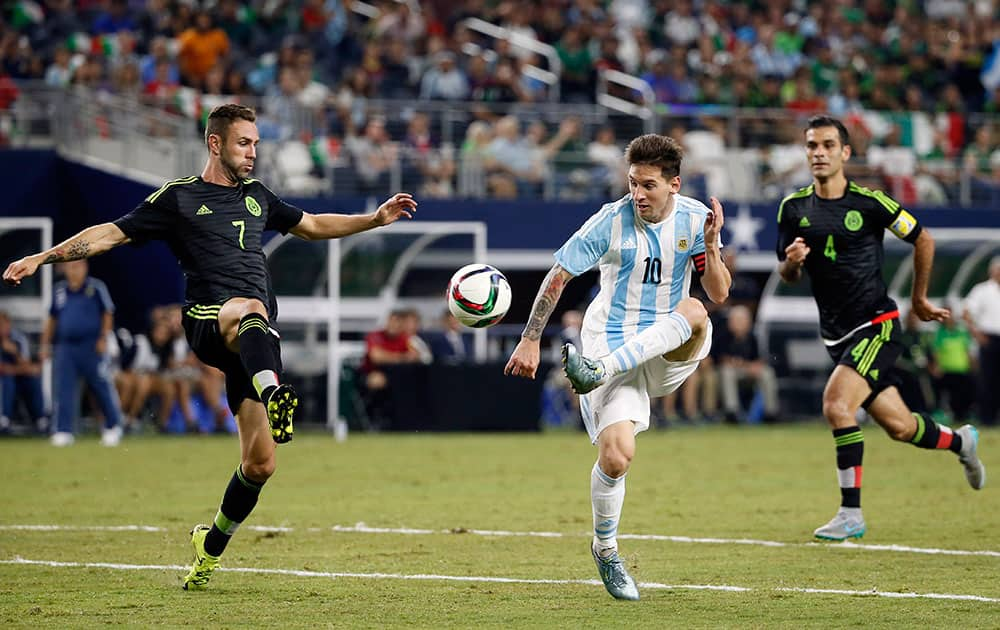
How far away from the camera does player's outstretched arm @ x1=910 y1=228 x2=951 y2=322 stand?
10.5m

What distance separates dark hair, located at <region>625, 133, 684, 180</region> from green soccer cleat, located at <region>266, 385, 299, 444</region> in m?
1.96

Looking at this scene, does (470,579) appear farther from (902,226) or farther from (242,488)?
(902,226)

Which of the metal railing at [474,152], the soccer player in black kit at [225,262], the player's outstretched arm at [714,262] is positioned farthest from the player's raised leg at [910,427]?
the metal railing at [474,152]

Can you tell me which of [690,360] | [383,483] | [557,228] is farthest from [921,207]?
[690,360]

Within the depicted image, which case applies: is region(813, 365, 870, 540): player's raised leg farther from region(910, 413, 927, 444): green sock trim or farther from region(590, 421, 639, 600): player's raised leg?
region(590, 421, 639, 600): player's raised leg

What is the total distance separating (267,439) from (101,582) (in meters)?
1.17

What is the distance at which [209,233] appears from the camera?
8320mm

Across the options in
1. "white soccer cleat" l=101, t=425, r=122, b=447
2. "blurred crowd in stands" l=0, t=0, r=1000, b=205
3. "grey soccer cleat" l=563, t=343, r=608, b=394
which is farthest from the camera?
"blurred crowd in stands" l=0, t=0, r=1000, b=205

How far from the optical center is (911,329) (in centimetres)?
2336

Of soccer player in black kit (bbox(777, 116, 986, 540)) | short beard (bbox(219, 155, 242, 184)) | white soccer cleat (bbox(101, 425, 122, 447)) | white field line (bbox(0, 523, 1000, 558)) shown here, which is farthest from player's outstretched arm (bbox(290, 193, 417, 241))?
white soccer cleat (bbox(101, 425, 122, 447))

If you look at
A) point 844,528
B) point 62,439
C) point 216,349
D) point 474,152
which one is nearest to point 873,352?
point 844,528

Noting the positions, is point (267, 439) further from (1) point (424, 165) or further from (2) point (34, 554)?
(1) point (424, 165)

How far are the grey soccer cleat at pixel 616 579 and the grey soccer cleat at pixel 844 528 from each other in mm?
2665

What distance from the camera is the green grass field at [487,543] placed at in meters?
7.34
